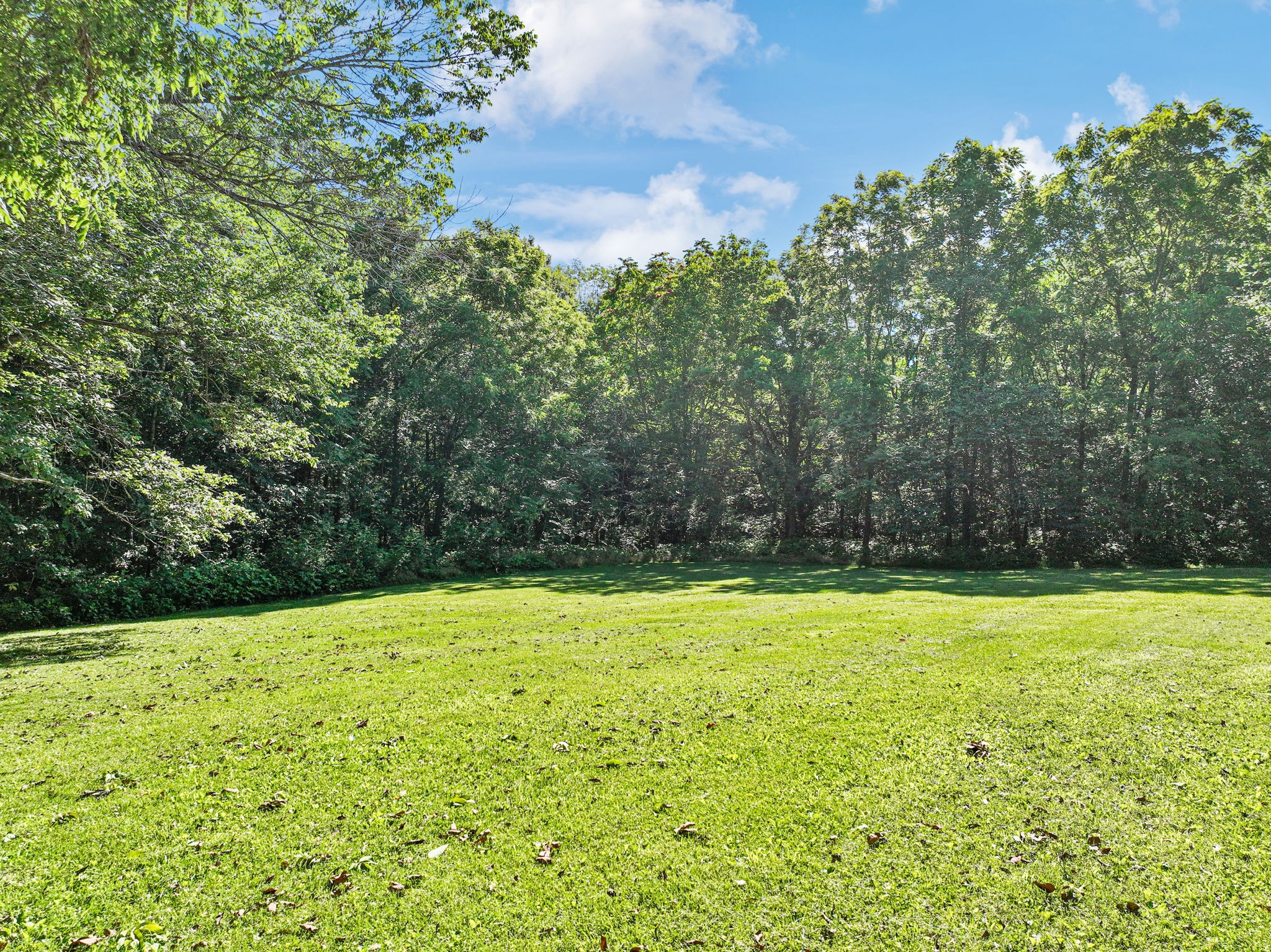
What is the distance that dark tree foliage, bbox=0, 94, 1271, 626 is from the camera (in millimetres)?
12578

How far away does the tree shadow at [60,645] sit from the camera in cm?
952

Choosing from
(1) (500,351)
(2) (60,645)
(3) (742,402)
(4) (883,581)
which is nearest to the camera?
(2) (60,645)

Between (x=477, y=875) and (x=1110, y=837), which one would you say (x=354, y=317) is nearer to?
(x=477, y=875)

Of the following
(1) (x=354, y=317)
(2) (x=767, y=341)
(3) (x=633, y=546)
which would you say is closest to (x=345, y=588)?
(1) (x=354, y=317)

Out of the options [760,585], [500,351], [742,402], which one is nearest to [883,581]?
[760,585]

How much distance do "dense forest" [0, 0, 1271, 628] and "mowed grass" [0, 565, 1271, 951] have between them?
4.53 metres

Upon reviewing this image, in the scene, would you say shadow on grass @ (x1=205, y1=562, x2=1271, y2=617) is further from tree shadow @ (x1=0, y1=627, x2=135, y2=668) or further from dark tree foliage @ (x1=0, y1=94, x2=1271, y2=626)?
tree shadow @ (x1=0, y1=627, x2=135, y2=668)

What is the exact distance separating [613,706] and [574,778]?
162cm

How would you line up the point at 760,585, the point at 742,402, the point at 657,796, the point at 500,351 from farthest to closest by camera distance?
the point at 742,402 → the point at 500,351 → the point at 760,585 → the point at 657,796

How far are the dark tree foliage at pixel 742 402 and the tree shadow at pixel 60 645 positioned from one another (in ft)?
5.52

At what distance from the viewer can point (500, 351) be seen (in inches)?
954

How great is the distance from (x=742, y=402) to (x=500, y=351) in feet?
40.5

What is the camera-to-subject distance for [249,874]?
12.1 feet

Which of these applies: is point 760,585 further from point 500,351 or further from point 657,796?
point 657,796
